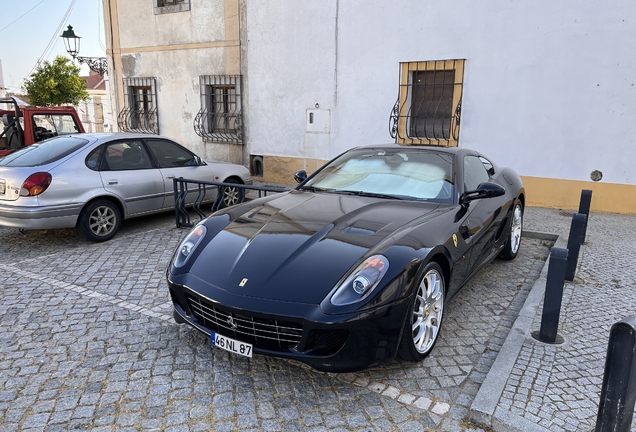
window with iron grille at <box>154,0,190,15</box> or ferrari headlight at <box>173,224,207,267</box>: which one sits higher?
window with iron grille at <box>154,0,190,15</box>

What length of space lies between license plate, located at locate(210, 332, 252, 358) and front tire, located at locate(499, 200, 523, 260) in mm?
3602

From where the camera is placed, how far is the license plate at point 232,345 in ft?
9.39

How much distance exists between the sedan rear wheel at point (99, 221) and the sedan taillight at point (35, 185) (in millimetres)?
586

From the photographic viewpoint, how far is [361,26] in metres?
9.57

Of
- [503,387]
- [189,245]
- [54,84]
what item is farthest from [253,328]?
[54,84]

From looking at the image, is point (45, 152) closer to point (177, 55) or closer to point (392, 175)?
point (392, 175)

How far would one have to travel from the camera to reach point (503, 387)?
294 centimetres

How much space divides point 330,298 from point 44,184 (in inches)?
178

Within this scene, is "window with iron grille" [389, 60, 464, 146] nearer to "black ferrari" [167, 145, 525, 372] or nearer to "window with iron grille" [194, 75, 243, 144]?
"window with iron grille" [194, 75, 243, 144]

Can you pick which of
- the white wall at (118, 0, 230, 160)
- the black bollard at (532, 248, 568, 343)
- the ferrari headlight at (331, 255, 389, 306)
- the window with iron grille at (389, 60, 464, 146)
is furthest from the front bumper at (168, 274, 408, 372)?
the white wall at (118, 0, 230, 160)

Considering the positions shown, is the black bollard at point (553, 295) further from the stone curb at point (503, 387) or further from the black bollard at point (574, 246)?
the black bollard at point (574, 246)

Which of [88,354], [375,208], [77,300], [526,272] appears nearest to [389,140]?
[526,272]

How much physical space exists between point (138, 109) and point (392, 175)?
11.7 m

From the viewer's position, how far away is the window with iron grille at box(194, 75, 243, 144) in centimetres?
1178
